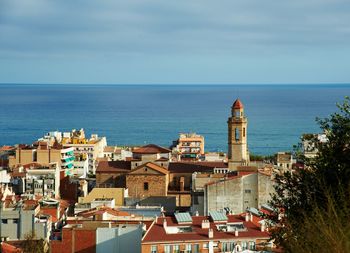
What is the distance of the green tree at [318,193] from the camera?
9938 mm

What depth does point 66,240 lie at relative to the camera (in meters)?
25.0

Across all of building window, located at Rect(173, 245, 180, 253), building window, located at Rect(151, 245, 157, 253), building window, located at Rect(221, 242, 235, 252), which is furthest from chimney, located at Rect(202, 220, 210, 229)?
building window, located at Rect(151, 245, 157, 253)

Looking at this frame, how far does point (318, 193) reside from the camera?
13680 millimetres

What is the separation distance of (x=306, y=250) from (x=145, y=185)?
106 ft

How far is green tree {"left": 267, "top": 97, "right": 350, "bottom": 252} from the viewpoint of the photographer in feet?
32.6

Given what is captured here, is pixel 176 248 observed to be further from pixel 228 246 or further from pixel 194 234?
pixel 228 246

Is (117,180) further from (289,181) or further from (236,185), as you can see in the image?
(289,181)

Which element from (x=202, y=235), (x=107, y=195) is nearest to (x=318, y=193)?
(x=202, y=235)

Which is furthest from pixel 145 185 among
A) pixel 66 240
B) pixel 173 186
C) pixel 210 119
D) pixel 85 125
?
pixel 210 119

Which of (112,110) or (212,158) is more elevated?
(112,110)

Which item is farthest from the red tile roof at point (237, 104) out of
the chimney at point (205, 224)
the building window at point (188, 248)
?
the building window at point (188, 248)

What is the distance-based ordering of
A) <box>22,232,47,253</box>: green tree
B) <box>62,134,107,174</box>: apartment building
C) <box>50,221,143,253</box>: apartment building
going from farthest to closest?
<box>62,134,107,174</box>: apartment building, <box>50,221,143,253</box>: apartment building, <box>22,232,47,253</box>: green tree

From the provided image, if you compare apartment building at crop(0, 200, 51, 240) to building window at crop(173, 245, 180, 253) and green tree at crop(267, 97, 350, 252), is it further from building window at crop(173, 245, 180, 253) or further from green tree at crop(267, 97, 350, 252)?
green tree at crop(267, 97, 350, 252)

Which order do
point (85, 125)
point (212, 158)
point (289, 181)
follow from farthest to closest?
Answer: point (85, 125), point (212, 158), point (289, 181)
